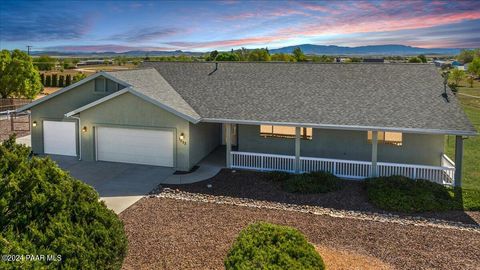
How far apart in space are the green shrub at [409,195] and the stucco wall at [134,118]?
8004 millimetres

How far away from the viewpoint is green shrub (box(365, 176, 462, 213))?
12430 millimetres

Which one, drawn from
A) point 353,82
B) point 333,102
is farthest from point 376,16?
point 333,102

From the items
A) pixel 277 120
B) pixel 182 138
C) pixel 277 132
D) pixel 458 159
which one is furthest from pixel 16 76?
pixel 458 159

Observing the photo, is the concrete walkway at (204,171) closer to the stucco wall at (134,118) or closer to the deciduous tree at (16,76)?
the stucco wall at (134,118)

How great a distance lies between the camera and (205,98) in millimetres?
18328

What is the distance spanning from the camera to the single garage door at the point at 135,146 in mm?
16984

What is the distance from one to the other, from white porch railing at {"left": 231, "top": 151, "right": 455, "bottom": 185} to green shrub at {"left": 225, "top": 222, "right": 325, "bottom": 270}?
31.7ft

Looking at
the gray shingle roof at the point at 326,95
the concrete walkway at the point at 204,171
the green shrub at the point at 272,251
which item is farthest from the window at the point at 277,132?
the green shrub at the point at 272,251

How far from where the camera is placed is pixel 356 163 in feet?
51.2

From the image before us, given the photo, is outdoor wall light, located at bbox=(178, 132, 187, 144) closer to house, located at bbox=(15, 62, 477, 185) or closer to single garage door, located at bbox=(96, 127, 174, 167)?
house, located at bbox=(15, 62, 477, 185)

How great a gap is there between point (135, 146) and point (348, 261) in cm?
1165

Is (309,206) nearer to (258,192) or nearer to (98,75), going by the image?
(258,192)

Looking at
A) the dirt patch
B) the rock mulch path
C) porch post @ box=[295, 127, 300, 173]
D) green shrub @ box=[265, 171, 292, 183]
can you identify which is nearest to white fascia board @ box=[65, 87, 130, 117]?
the rock mulch path

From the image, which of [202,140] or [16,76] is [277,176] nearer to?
[202,140]
